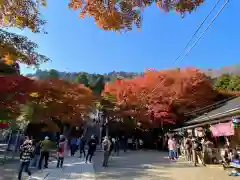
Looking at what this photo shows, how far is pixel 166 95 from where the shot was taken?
2739cm

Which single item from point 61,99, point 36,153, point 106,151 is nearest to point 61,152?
point 36,153

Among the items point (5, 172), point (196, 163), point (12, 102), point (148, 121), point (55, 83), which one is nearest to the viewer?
point (5, 172)

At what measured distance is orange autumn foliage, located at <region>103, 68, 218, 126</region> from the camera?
26.8m

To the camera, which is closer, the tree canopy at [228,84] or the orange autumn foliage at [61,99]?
the orange autumn foliage at [61,99]

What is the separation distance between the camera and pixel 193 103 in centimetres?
2700

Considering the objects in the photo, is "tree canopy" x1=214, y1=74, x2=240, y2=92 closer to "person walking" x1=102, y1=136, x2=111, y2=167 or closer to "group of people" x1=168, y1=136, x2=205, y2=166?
"group of people" x1=168, y1=136, x2=205, y2=166

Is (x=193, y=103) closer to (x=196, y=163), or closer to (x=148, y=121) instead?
(x=148, y=121)

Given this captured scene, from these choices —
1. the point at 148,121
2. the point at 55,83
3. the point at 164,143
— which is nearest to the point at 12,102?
the point at 55,83

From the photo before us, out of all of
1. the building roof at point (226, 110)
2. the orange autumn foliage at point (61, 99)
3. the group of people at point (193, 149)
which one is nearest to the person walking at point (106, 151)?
the group of people at point (193, 149)

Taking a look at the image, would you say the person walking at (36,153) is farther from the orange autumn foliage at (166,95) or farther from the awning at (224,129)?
the orange autumn foliage at (166,95)

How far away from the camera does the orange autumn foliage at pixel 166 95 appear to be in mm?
26828

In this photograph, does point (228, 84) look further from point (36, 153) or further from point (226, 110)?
point (36, 153)

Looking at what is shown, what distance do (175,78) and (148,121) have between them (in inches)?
230

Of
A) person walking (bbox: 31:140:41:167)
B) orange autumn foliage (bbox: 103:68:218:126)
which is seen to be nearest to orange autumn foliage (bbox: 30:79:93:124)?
orange autumn foliage (bbox: 103:68:218:126)
